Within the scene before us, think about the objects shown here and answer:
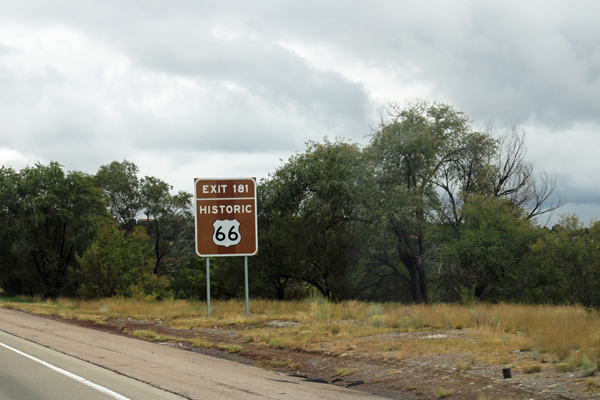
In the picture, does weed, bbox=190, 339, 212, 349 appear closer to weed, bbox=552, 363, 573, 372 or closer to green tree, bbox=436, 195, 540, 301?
weed, bbox=552, 363, 573, 372

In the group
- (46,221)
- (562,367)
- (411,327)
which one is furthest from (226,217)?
(46,221)

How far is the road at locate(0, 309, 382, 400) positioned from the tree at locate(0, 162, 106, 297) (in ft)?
105

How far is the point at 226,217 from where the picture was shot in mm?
18859

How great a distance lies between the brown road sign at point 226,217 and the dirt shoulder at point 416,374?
6299 millimetres

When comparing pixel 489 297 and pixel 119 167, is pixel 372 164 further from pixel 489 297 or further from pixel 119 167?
pixel 119 167

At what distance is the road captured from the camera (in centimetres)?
730

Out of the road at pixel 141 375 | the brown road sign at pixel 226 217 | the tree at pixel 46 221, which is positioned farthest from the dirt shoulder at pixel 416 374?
the tree at pixel 46 221

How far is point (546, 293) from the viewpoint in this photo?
24.3 meters

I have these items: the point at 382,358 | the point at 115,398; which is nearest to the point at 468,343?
the point at 382,358

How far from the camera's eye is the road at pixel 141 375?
730cm

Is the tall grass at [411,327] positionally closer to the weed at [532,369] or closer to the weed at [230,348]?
the weed at [532,369]

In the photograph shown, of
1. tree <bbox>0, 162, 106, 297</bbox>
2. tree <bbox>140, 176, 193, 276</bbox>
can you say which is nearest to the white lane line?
tree <bbox>0, 162, 106, 297</bbox>

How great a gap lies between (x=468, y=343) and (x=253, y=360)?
177 inches

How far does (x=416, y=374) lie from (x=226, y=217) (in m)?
11.8
